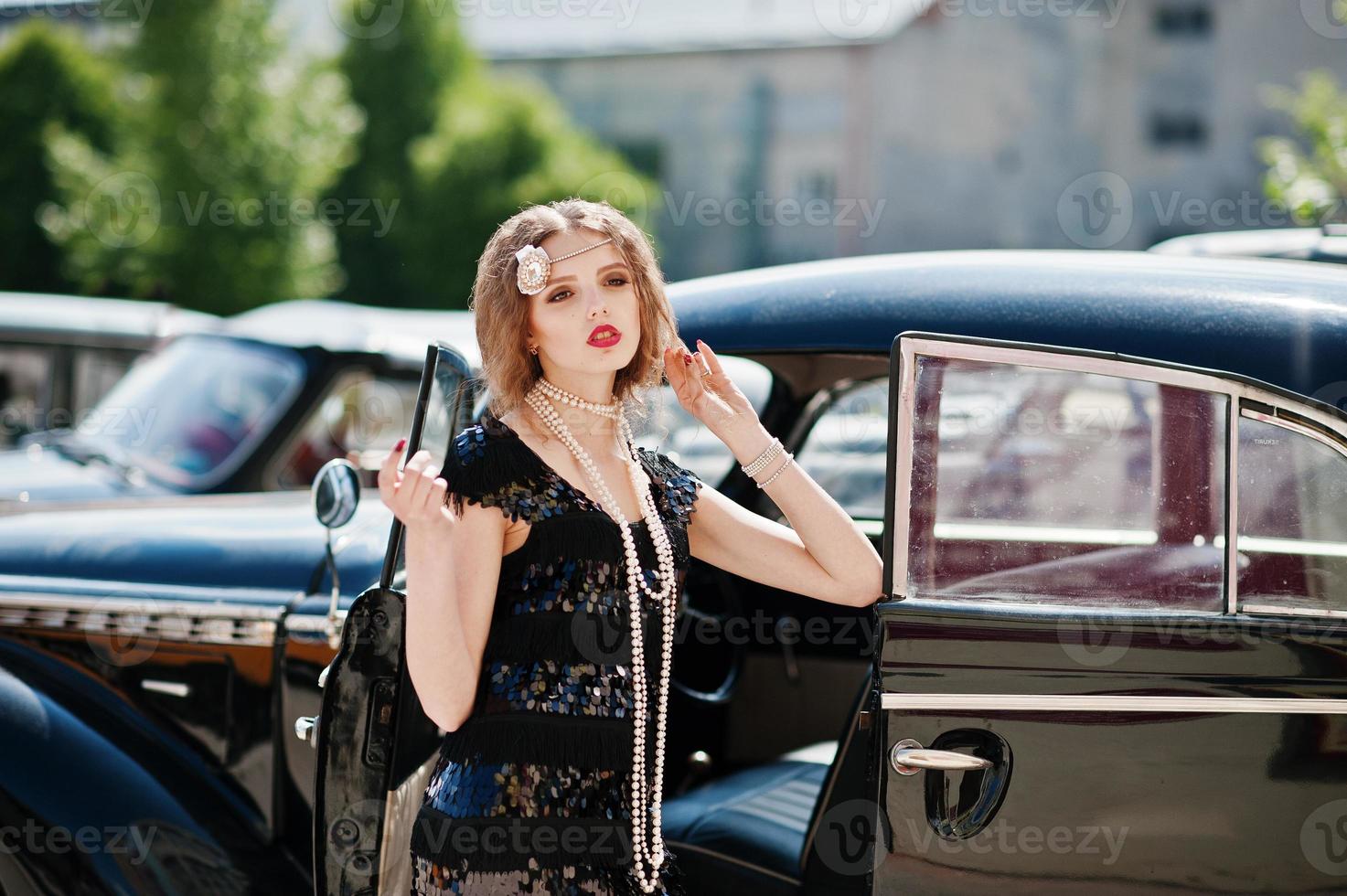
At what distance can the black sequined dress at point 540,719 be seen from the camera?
187 cm

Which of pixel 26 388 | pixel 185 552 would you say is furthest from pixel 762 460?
pixel 26 388

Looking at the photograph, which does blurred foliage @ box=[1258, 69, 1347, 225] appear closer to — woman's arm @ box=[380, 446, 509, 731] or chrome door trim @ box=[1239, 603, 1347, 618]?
chrome door trim @ box=[1239, 603, 1347, 618]

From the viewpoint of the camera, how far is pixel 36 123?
2745 cm

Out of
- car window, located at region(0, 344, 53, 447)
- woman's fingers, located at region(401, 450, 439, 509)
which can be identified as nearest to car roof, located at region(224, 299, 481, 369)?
car window, located at region(0, 344, 53, 447)

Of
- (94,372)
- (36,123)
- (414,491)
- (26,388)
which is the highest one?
(36,123)

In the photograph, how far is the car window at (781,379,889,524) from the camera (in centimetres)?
333

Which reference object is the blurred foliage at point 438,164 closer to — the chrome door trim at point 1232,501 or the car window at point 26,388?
the car window at point 26,388

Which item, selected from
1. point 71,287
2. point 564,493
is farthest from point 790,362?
point 71,287

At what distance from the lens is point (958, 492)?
2412 mm

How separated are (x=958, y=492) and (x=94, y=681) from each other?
2.20 m

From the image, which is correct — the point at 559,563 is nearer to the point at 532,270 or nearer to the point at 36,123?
the point at 532,270

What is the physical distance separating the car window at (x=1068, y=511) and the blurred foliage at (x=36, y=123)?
2844 centimetres

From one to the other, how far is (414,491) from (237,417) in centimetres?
429

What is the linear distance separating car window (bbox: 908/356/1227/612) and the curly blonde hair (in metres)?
0.49
